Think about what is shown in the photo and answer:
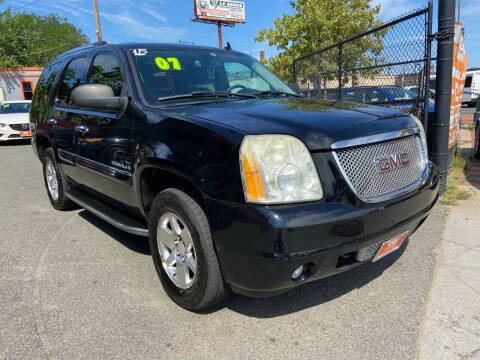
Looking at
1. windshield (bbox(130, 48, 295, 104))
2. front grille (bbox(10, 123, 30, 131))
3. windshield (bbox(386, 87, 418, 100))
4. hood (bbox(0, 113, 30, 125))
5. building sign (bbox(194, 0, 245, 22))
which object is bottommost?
front grille (bbox(10, 123, 30, 131))

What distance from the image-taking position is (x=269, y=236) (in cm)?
199

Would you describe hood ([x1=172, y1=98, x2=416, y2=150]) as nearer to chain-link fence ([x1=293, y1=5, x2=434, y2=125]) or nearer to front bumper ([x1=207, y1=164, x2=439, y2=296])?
front bumper ([x1=207, y1=164, x2=439, y2=296])

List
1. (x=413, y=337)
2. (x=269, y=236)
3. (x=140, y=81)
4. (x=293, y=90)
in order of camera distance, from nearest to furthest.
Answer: (x=269, y=236), (x=413, y=337), (x=140, y=81), (x=293, y=90)

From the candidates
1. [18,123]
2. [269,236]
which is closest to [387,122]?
[269,236]

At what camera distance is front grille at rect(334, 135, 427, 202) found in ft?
7.40

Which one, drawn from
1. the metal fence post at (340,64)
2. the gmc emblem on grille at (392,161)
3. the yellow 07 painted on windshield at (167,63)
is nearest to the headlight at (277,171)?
the gmc emblem on grille at (392,161)

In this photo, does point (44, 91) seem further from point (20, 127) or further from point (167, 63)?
point (20, 127)

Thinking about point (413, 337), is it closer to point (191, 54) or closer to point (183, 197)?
point (183, 197)

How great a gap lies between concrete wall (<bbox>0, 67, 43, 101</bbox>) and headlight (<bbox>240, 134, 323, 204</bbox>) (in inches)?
1451

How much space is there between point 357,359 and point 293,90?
2.86m

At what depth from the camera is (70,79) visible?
4344mm

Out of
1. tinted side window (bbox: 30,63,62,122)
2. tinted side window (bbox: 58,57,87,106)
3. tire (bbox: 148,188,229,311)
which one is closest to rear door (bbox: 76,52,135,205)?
tinted side window (bbox: 58,57,87,106)

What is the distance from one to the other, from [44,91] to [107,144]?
249 cm

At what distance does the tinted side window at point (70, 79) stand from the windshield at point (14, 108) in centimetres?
1120
